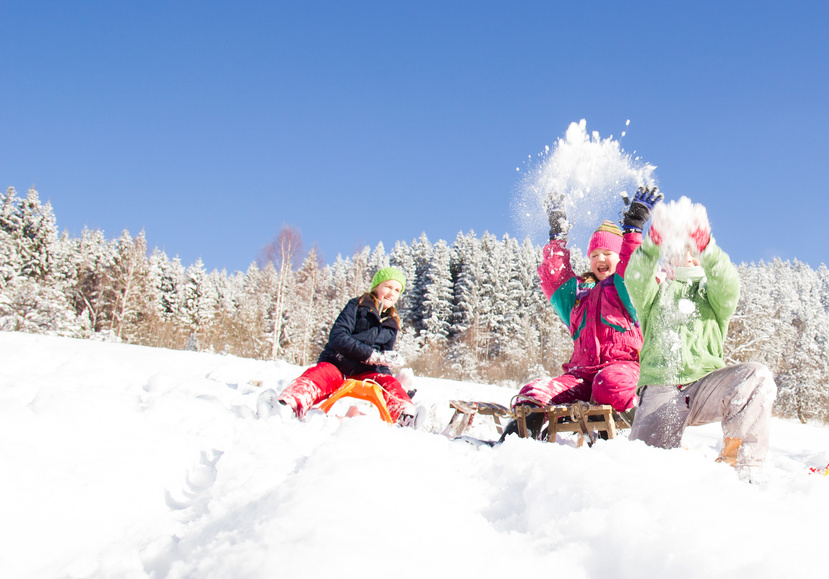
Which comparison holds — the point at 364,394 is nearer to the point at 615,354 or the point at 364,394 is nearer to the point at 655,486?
the point at 615,354

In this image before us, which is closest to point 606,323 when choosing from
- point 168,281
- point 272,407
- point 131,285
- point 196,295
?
point 272,407

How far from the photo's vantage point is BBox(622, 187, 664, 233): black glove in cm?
344

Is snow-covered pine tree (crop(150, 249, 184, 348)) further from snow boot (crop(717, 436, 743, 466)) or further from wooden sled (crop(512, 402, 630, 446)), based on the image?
snow boot (crop(717, 436, 743, 466))

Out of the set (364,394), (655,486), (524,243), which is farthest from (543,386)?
(524,243)

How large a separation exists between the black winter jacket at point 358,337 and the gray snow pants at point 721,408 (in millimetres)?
2104

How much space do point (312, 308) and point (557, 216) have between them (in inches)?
1235

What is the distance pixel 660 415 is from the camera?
104 inches

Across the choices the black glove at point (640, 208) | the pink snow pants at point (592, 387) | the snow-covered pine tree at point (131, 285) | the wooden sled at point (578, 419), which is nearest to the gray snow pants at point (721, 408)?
the wooden sled at point (578, 419)

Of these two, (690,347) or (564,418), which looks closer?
(690,347)

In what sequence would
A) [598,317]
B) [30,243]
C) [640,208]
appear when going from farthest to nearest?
1. [30,243]
2. [598,317]
3. [640,208]

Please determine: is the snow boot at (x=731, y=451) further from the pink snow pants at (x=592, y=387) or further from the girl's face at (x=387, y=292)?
the girl's face at (x=387, y=292)

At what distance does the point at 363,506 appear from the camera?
1221 mm

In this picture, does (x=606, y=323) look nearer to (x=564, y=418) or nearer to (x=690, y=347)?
(x=564, y=418)

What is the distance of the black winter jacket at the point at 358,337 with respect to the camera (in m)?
3.94
